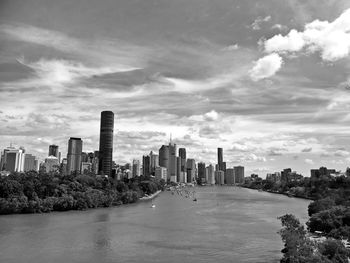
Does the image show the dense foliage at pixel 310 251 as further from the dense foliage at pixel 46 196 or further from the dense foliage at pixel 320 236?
the dense foliage at pixel 46 196

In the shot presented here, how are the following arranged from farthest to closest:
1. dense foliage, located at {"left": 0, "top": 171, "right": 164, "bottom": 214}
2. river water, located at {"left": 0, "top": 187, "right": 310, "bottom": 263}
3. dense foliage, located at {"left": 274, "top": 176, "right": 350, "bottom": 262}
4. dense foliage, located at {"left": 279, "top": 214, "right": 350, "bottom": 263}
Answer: dense foliage, located at {"left": 0, "top": 171, "right": 164, "bottom": 214}
river water, located at {"left": 0, "top": 187, "right": 310, "bottom": 263}
dense foliage, located at {"left": 274, "top": 176, "right": 350, "bottom": 262}
dense foliage, located at {"left": 279, "top": 214, "right": 350, "bottom": 263}

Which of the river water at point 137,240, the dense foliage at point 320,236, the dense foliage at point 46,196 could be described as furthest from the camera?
the dense foliage at point 46,196

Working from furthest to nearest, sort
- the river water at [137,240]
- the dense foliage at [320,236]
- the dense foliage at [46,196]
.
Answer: the dense foliage at [46,196]
the river water at [137,240]
the dense foliage at [320,236]

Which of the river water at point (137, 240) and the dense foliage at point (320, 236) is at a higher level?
the dense foliage at point (320, 236)

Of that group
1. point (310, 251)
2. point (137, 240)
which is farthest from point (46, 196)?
point (310, 251)

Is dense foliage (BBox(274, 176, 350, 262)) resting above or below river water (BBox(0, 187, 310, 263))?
above

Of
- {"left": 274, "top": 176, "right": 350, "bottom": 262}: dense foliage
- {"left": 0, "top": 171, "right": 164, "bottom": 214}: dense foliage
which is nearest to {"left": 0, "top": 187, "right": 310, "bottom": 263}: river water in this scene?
{"left": 274, "top": 176, "right": 350, "bottom": 262}: dense foliage

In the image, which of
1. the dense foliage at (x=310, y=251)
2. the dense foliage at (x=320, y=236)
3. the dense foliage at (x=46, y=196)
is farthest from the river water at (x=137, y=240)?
the dense foliage at (x=46, y=196)

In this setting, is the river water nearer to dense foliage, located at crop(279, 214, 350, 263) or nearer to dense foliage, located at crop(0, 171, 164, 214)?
dense foliage, located at crop(279, 214, 350, 263)

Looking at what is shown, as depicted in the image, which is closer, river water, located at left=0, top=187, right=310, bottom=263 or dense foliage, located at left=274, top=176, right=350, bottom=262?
dense foliage, located at left=274, top=176, right=350, bottom=262

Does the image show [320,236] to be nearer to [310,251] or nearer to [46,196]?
[310,251]

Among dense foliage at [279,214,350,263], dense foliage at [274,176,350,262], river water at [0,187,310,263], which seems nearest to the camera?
dense foliage at [279,214,350,263]

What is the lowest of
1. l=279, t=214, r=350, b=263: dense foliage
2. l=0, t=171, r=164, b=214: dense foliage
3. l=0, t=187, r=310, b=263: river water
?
l=0, t=187, r=310, b=263: river water
